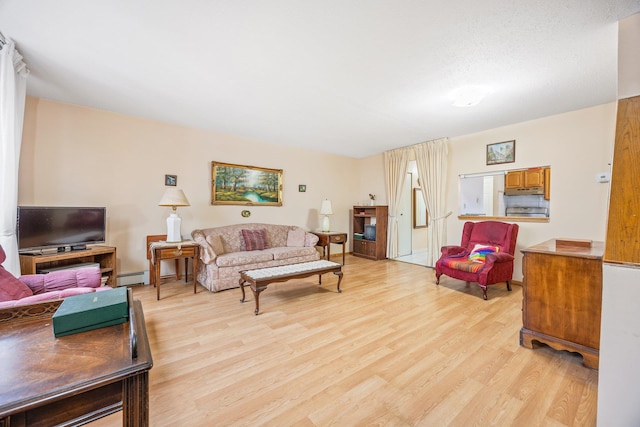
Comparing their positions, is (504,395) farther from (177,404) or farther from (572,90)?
(572,90)

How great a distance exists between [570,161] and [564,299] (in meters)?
2.52

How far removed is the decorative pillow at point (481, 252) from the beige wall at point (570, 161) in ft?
2.13

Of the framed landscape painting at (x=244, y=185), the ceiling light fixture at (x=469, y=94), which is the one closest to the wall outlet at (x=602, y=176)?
the ceiling light fixture at (x=469, y=94)

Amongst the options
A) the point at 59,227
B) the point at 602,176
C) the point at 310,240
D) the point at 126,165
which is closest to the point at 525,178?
the point at 602,176

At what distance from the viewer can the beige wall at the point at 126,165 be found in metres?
3.23

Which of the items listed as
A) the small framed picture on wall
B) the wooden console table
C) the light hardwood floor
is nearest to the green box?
the wooden console table

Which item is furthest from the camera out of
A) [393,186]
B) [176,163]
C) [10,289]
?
[393,186]

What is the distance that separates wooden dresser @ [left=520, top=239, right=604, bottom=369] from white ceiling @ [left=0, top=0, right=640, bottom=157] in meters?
1.71

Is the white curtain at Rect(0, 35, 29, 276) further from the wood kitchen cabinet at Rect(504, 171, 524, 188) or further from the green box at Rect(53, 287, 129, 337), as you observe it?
the wood kitchen cabinet at Rect(504, 171, 524, 188)

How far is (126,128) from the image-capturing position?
3.76m

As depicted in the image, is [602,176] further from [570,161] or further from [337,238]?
[337,238]

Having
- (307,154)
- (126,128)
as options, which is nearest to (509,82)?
(307,154)

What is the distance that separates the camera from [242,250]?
4.39m

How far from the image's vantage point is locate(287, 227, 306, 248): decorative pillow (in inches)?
195
